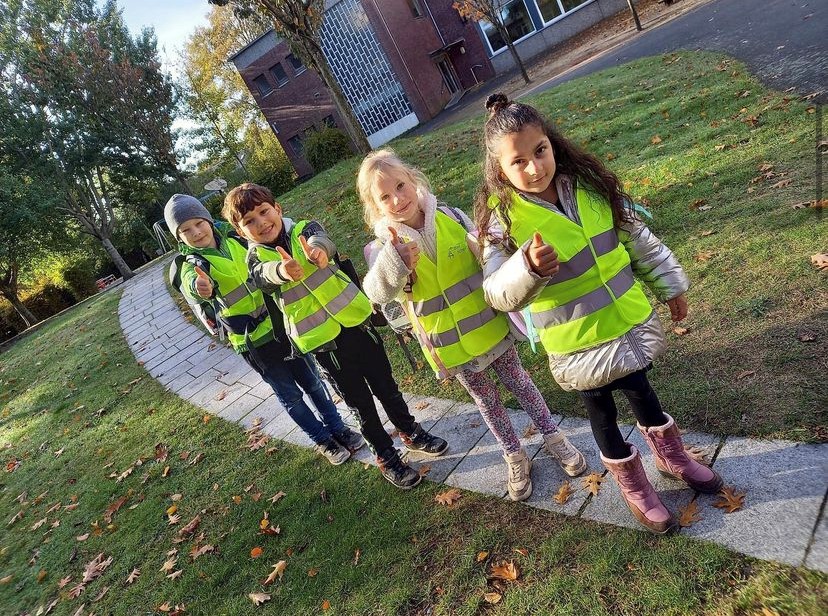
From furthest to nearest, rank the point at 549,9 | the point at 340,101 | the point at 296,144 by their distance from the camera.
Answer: the point at 296,144
the point at 549,9
the point at 340,101

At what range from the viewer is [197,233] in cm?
335

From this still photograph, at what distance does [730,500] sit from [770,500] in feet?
0.49

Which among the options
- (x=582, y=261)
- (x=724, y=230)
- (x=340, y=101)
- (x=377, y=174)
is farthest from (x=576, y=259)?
(x=340, y=101)

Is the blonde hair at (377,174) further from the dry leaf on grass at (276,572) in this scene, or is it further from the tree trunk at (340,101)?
the tree trunk at (340,101)

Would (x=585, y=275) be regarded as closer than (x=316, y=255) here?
Yes

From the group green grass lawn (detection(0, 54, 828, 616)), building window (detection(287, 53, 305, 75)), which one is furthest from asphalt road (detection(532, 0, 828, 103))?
building window (detection(287, 53, 305, 75))

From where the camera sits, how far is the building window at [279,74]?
26.5 meters

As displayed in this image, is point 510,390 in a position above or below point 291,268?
below

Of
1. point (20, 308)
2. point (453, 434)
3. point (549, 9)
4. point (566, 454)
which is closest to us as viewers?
point (566, 454)

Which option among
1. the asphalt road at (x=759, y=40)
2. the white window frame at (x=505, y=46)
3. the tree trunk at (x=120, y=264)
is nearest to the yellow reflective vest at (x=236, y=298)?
the asphalt road at (x=759, y=40)

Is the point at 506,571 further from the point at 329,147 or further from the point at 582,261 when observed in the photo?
the point at 329,147

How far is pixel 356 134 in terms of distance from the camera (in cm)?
1434

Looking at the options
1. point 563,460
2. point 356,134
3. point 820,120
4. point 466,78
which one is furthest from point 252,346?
point 466,78

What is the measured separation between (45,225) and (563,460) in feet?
84.5
